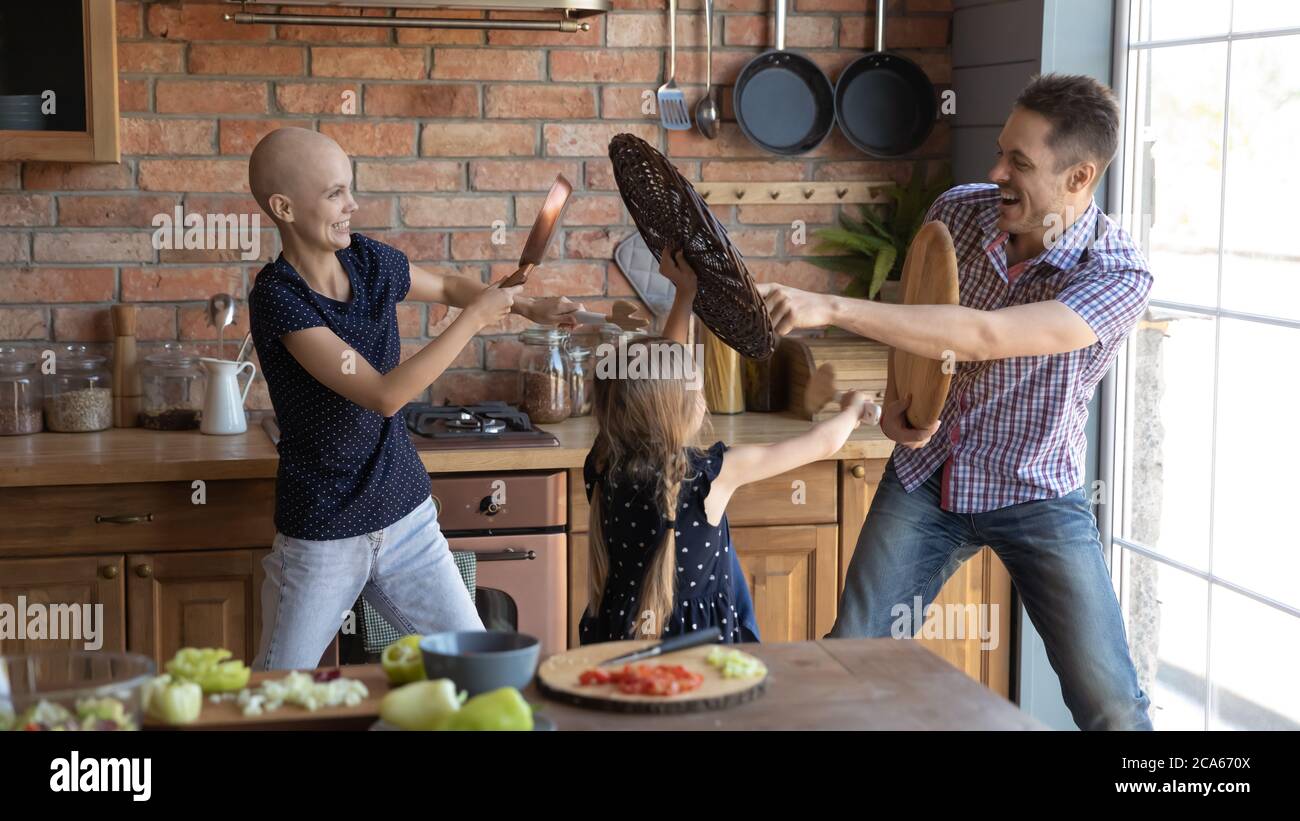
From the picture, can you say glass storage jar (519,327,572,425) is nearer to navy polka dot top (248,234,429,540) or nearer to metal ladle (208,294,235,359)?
metal ladle (208,294,235,359)

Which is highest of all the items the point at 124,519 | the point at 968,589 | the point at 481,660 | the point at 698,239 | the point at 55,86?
the point at 55,86

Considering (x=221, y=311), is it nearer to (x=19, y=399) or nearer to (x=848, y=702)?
(x=19, y=399)

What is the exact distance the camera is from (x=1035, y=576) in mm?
2410

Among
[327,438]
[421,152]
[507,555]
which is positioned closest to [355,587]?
[327,438]

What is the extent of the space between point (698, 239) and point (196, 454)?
1.33 meters

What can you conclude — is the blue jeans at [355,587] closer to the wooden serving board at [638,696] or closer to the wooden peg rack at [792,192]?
the wooden serving board at [638,696]

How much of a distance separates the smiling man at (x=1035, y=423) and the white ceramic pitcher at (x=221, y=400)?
1430mm

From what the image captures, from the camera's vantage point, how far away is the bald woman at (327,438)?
7.54 ft

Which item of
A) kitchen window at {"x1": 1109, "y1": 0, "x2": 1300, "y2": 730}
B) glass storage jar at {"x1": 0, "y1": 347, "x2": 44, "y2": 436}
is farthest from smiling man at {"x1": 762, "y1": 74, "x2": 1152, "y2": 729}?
glass storage jar at {"x1": 0, "y1": 347, "x2": 44, "y2": 436}

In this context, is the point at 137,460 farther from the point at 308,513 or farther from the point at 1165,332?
the point at 1165,332

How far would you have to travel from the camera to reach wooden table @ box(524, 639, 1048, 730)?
141cm

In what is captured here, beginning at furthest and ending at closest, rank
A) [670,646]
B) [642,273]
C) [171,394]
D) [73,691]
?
[642,273]
[171,394]
[670,646]
[73,691]
